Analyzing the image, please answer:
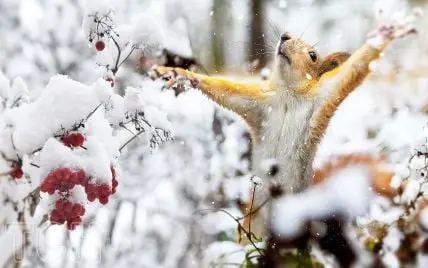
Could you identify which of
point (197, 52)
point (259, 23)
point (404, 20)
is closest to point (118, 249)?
point (197, 52)

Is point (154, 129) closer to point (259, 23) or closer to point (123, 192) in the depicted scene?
point (259, 23)

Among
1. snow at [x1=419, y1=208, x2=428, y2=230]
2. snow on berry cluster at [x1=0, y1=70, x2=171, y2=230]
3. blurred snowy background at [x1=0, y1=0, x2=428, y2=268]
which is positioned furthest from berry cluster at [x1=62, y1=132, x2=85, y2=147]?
snow at [x1=419, y1=208, x2=428, y2=230]

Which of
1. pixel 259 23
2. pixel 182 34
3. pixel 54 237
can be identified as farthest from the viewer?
pixel 182 34

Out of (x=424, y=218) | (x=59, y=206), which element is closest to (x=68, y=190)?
(x=59, y=206)

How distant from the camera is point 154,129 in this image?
89 cm

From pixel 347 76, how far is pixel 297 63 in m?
0.12

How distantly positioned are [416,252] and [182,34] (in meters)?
0.84

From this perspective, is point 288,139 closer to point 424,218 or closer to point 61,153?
point 424,218

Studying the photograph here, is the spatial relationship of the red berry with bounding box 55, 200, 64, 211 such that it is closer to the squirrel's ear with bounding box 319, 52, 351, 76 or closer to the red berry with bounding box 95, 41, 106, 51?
the red berry with bounding box 95, 41, 106, 51

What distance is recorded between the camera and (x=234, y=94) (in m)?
1.15

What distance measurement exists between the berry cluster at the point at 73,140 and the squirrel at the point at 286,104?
343 mm

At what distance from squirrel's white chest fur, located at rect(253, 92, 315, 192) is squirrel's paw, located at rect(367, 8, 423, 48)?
0.61 ft

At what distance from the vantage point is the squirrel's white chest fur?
1.09m

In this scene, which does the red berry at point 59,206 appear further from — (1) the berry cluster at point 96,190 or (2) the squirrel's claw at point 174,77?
(2) the squirrel's claw at point 174,77
